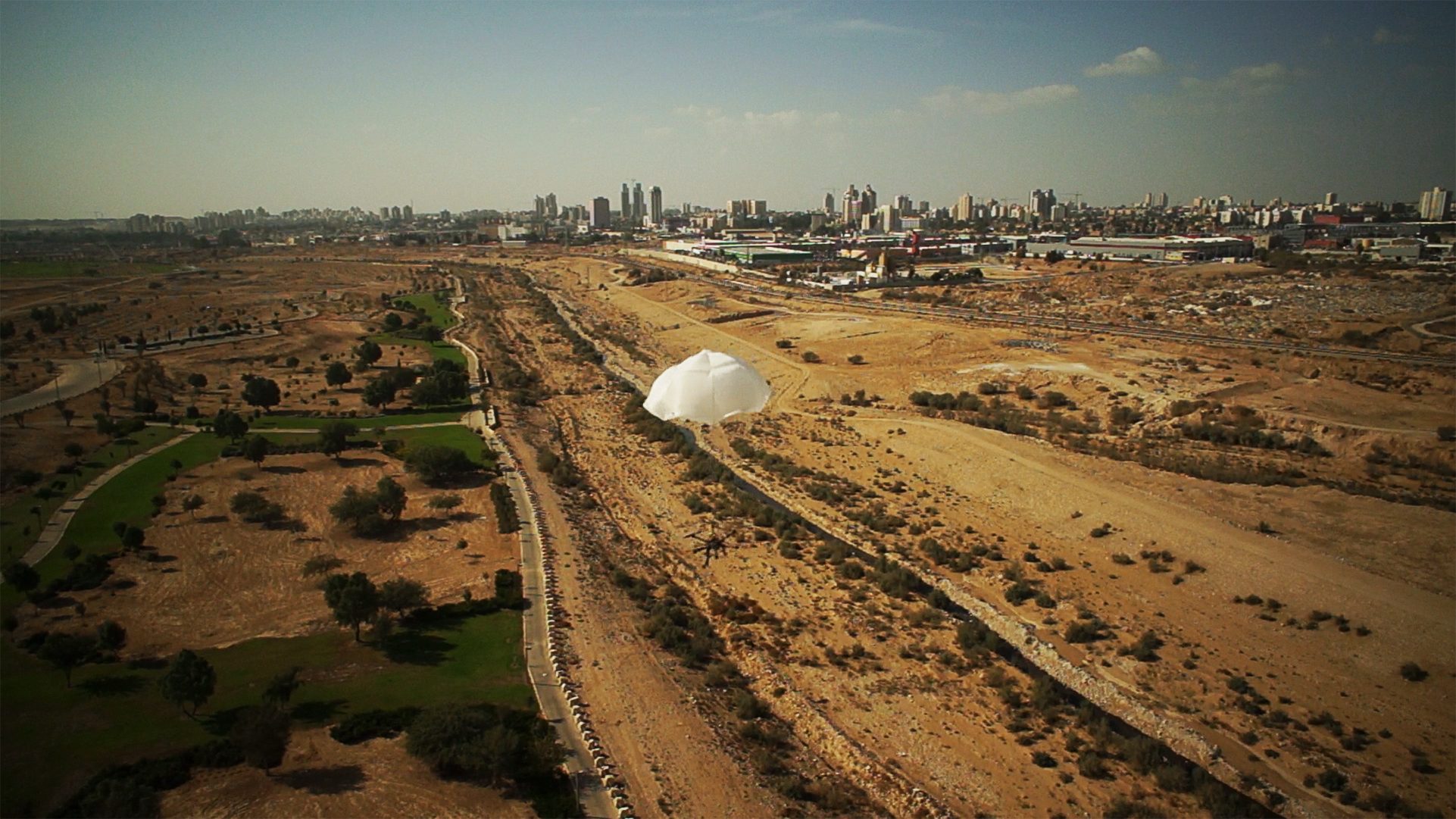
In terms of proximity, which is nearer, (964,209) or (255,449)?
(255,449)

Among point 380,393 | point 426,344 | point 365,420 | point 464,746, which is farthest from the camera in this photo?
point 426,344

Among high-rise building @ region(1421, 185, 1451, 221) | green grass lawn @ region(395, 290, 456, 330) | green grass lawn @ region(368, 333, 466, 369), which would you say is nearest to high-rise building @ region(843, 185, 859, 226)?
high-rise building @ region(1421, 185, 1451, 221)

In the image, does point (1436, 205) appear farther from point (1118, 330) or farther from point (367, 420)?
point (367, 420)

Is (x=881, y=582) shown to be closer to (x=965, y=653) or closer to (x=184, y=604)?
(x=965, y=653)

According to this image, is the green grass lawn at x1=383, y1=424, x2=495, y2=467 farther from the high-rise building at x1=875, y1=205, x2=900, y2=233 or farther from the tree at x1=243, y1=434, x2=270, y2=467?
the high-rise building at x1=875, y1=205, x2=900, y2=233

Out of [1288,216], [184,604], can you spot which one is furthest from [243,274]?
[1288,216]

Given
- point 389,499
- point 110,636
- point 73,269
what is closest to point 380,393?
point 389,499
